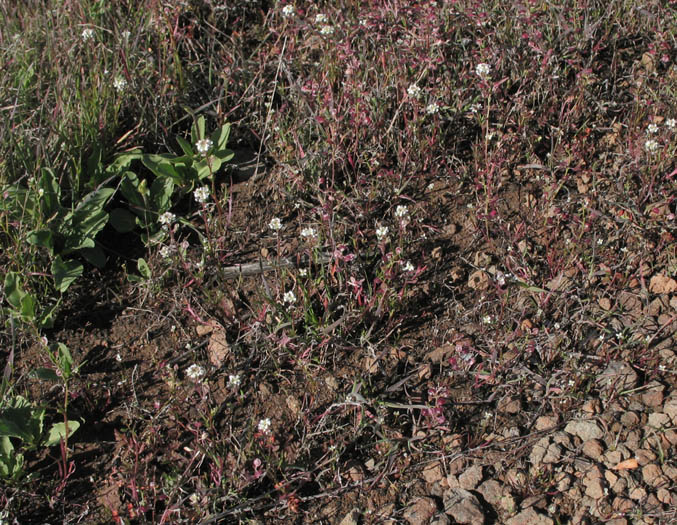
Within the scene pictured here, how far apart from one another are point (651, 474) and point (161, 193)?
8.30ft

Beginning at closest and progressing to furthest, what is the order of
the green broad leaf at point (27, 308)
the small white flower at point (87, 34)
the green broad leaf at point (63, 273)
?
the green broad leaf at point (27, 308) → the green broad leaf at point (63, 273) → the small white flower at point (87, 34)

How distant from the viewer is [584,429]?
2791mm

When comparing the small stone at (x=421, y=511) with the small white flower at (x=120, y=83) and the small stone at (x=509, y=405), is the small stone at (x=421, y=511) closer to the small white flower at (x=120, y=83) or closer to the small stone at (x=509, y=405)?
the small stone at (x=509, y=405)

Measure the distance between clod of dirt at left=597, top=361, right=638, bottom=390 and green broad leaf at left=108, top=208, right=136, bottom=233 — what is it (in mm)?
2300

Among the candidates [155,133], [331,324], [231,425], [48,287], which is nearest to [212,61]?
[155,133]

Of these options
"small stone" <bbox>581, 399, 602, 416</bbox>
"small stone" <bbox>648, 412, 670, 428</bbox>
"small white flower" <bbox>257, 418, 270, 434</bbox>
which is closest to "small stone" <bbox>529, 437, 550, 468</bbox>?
"small stone" <bbox>581, 399, 602, 416</bbox>

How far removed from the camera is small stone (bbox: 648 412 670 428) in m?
2.75

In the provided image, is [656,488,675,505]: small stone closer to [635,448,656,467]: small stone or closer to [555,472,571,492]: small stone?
[635,448,656,467]: small stone

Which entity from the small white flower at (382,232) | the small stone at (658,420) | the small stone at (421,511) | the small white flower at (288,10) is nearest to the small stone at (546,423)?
the small stone at (658,420)

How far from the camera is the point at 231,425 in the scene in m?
2.89

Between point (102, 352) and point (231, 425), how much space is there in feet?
2.36

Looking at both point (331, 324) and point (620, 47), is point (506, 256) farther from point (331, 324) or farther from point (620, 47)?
point (620, 47)

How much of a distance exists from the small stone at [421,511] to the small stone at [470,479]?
135 mm

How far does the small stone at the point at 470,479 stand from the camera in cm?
269
